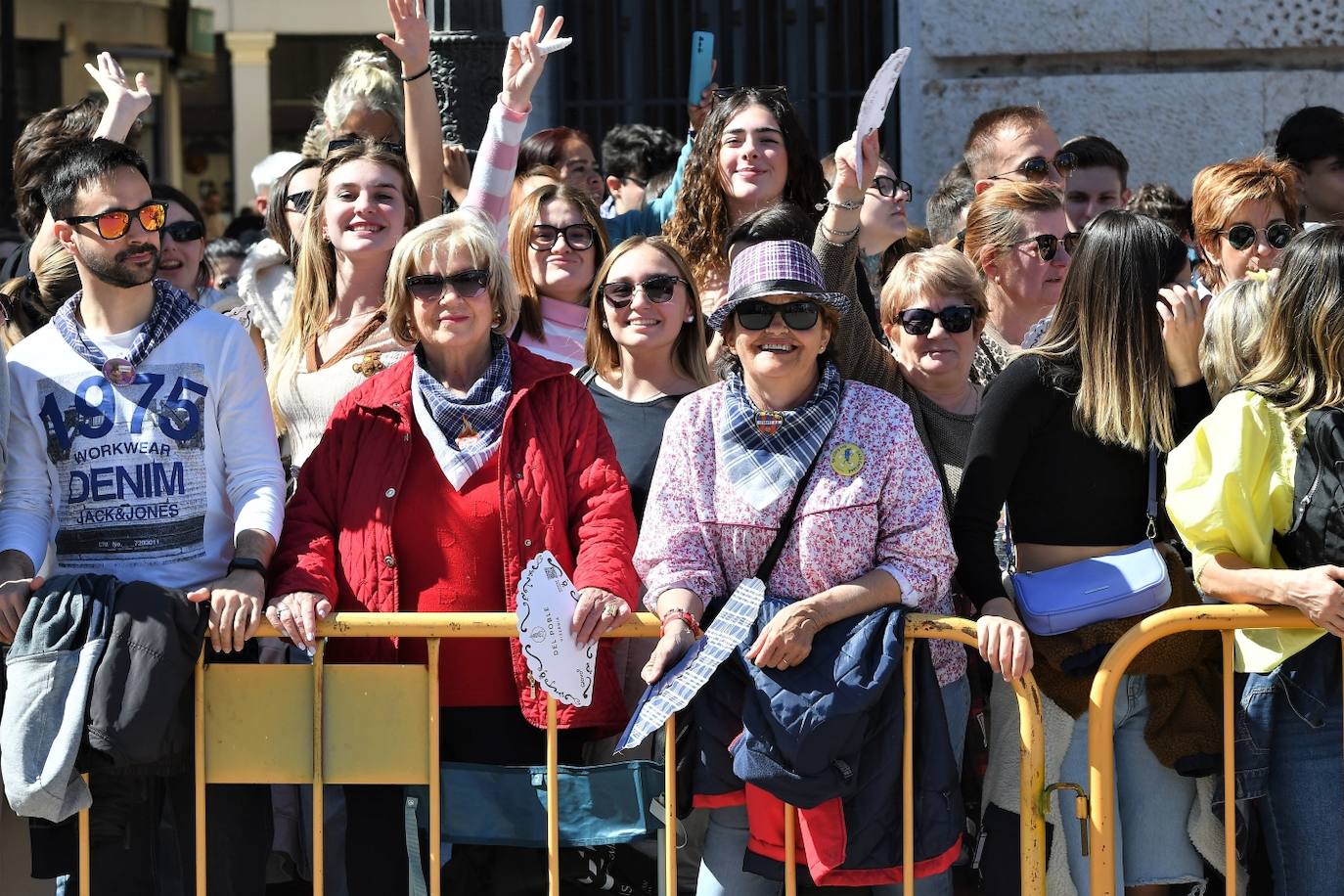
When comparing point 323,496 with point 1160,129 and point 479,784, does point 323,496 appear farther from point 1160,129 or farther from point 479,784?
point 1160,129

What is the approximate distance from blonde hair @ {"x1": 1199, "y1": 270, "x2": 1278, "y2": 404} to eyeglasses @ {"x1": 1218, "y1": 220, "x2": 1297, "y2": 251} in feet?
3.93

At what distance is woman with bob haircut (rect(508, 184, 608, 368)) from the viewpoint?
517 cm

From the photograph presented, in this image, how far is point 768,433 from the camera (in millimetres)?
4059

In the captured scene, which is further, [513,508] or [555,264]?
[555,264]

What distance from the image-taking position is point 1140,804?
410 cm

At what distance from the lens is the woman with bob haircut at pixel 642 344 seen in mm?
4660

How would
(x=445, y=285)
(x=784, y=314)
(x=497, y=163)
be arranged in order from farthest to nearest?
(x=497, y=163) < (x=445, y=285) < (x=784, y=314)

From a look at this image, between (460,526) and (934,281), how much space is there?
1414 mm

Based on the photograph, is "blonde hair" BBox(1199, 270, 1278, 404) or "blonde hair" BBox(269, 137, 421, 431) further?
"blonde hair" BBox(269, 137, 421, 431)

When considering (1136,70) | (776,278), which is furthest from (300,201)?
A: (1136,70)

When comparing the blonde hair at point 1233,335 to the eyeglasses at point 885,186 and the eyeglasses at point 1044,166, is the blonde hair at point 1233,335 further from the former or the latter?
the eyeglasses at point 1044,166

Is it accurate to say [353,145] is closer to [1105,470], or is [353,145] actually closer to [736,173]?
[736,173]

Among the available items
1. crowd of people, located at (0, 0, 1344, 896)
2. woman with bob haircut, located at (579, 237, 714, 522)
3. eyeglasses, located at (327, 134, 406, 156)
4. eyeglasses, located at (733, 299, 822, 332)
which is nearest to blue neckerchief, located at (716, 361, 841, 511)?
crowd of people, located at (0, 0, 1344, 896)

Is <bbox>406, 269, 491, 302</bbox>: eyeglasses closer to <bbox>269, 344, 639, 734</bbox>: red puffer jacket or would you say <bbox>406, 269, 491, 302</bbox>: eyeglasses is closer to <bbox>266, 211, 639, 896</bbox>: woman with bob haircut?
<bbox>266, 211, 639, 896</bbox>: woman with bob haircut
